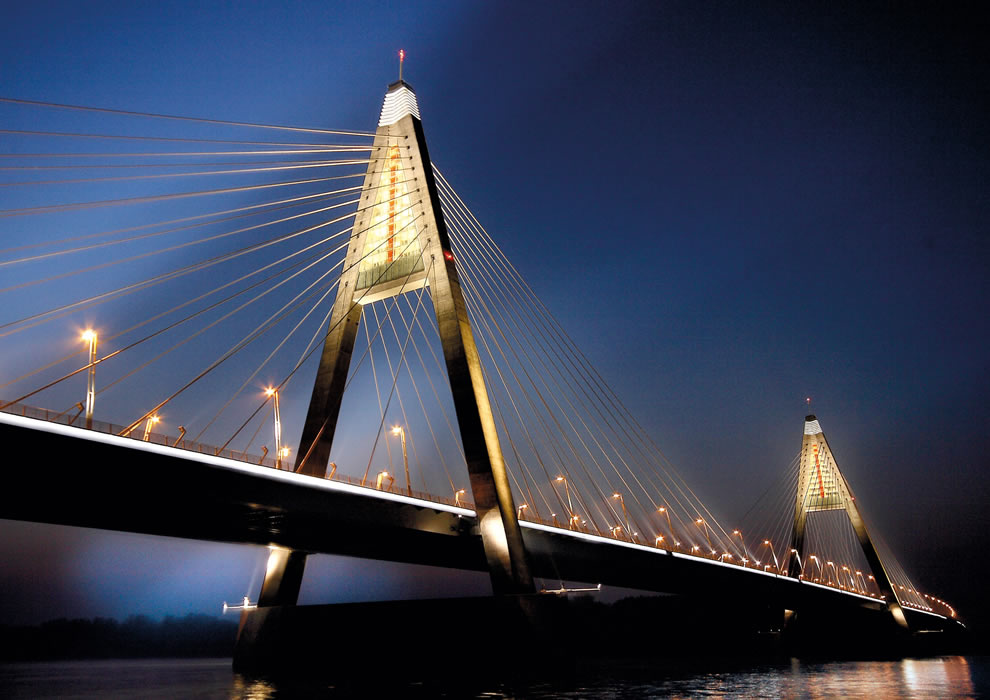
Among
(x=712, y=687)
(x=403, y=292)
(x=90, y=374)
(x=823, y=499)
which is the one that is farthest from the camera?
(x=823, y=499)

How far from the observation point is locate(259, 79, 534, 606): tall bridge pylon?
1087 inches

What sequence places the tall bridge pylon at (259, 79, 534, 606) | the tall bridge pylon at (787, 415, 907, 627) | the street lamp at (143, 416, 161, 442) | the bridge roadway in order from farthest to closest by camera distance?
the tall bridge pylon at (787, 415, 907, 627), the tall bridge pylon at (259, 79, 534, 606), the street lamp at (143, 416, 161, 442), the bridge roadway

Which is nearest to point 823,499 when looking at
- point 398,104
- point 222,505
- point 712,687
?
point 712,687

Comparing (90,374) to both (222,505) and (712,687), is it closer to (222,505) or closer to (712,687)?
(222,505)

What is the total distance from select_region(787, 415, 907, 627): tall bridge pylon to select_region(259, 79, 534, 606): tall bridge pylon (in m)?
58.1

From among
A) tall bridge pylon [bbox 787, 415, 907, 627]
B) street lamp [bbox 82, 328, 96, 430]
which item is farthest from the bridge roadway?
tall bridge pylon [bbox 787, 415, 907, 627]

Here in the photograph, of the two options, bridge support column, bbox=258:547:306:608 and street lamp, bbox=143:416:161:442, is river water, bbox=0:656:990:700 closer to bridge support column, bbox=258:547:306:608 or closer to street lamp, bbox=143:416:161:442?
bridge support column, bbox=258:547:306:608

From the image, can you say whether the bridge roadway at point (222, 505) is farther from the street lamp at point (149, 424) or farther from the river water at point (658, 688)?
the river water at point (658, 688)

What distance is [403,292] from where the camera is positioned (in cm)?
3300

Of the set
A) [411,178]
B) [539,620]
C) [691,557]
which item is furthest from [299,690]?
[691,557]

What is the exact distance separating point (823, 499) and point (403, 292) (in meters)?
65.2

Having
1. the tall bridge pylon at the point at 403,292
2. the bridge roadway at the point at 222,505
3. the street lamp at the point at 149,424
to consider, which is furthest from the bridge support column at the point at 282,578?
the street lamp at the point at 149,424

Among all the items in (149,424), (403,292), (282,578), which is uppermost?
(403,292)

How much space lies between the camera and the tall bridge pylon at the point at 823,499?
Result: 75.2 m
